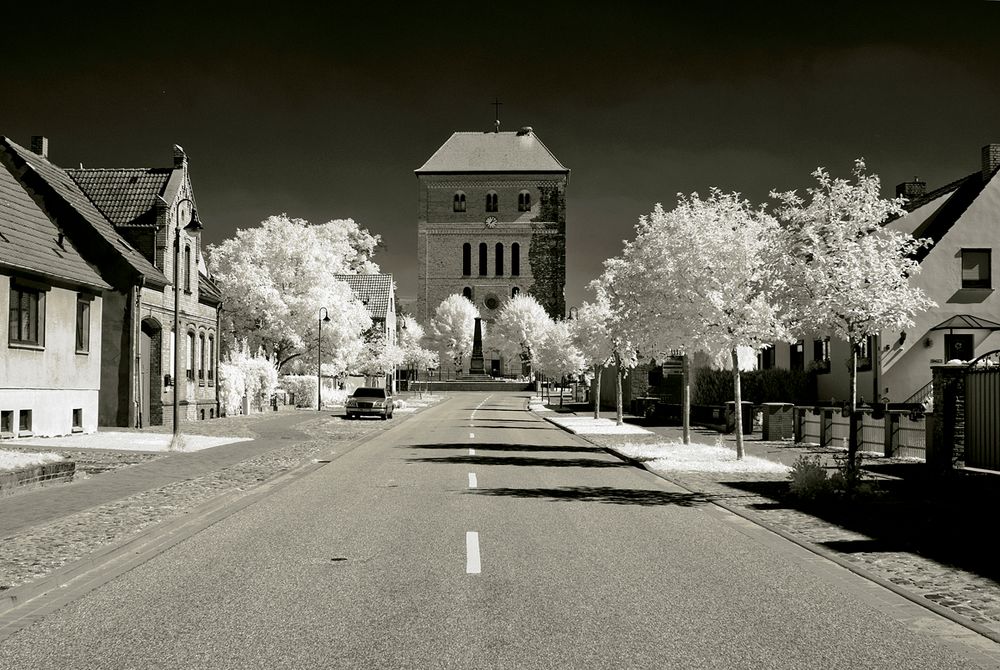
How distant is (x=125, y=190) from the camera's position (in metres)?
33.3

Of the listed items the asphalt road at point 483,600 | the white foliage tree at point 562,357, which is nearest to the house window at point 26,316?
the asphalt road at point 483,600

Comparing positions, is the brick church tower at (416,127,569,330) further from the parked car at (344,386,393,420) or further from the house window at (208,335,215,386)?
the house window at (208,335,215,386)

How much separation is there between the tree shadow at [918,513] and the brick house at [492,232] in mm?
99660

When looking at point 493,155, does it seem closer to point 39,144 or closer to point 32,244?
point 39,144

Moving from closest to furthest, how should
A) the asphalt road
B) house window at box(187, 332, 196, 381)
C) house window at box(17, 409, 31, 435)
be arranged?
the asphalt road
house window at box(17, 409, 31, 435)
house window at box(187, 332, 196, 381)

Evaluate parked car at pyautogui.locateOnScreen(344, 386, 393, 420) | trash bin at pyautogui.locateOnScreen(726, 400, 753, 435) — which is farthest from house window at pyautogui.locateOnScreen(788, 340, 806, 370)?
parked car at pyautogui.locateOnScreen(344, 386, 393, 420)

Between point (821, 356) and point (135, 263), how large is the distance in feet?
92.9

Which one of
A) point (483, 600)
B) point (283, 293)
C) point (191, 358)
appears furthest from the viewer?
point (283, 293)

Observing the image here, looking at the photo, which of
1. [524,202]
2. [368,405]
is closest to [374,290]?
[524,202]

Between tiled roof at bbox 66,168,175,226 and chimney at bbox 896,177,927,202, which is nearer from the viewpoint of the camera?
tiled roof at bbox 66,168,175,226

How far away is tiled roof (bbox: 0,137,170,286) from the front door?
27.7 metres

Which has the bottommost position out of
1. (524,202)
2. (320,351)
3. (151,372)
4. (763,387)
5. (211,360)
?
(763,387)

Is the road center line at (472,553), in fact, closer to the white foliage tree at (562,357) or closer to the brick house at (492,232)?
the white foliage tree at (562,357)

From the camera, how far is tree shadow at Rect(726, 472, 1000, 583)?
965cm
